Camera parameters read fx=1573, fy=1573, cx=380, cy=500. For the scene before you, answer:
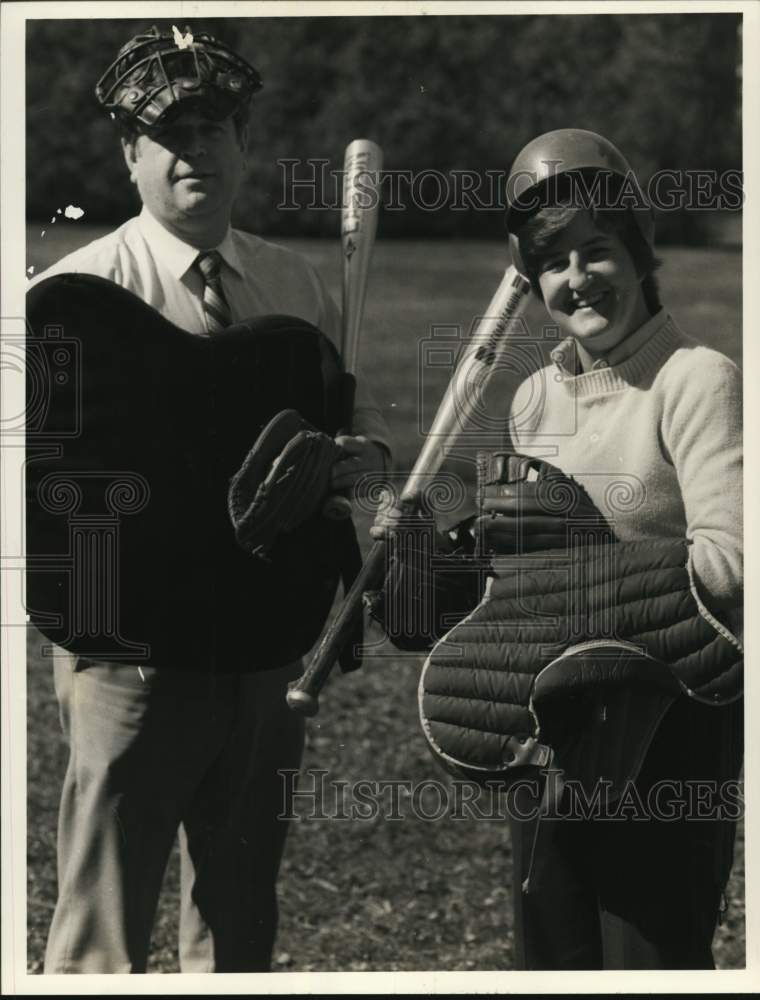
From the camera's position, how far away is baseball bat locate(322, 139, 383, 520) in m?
3.35

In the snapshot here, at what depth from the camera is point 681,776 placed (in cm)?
330

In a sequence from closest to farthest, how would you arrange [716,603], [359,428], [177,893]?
[716,603] < [359,428] < [177,893]

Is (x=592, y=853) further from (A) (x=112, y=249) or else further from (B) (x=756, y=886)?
(A) (x=112, y=249)

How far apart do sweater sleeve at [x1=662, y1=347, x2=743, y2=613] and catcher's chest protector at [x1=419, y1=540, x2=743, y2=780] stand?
7cm

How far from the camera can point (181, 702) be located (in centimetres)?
331

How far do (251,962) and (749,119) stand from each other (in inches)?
84.0

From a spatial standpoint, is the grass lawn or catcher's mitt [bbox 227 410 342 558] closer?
catcher's mitt [bbox 227 410 342 558]

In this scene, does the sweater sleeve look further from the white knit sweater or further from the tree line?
the tree line

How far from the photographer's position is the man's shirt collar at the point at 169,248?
3.30 metres

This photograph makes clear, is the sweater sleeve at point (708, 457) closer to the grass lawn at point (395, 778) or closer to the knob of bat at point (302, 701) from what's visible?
the grass lawn at point (395, 778)

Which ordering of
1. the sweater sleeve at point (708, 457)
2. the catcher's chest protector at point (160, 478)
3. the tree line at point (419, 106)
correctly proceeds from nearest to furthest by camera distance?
the sweater sleeve at point (708, 457) < the catcher's chest protector at point (160, 478) < the tree line at point (419, 106)

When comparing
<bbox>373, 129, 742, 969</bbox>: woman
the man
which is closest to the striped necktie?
the man

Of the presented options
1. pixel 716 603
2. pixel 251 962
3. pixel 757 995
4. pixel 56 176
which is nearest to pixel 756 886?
pixel 757 995

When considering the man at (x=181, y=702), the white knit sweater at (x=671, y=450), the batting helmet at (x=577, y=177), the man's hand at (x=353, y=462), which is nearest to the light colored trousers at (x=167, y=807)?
the man at (x=181, y=702)
